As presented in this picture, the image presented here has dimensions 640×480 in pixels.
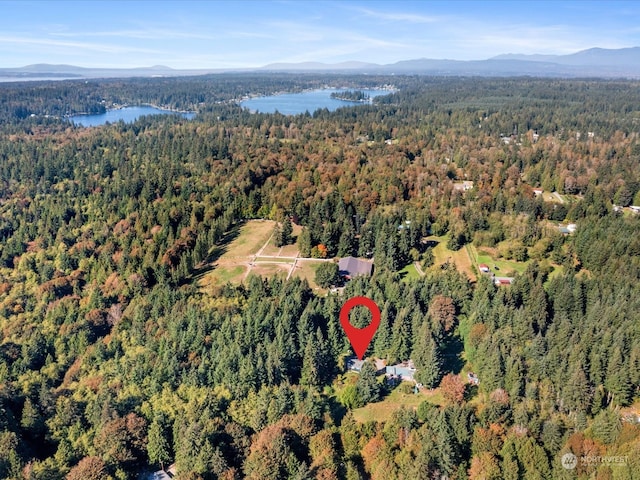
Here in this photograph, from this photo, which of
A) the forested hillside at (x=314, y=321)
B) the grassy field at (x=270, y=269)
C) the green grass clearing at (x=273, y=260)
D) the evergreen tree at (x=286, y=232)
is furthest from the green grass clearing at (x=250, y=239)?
the grassy field at (x=270, y=269)

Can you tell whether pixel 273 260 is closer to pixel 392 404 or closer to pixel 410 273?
pixel 410 273

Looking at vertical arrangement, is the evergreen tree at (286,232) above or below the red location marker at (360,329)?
above

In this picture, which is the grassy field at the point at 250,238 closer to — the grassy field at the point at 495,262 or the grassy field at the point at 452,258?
the grassy field at the point at 452,258

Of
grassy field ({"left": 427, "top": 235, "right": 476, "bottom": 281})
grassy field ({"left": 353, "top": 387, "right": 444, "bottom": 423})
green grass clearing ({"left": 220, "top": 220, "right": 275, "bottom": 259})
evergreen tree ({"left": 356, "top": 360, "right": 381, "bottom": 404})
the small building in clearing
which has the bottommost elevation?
grassy field ({"left": 353, "top": 387, "right": 444, "bottom": 423})

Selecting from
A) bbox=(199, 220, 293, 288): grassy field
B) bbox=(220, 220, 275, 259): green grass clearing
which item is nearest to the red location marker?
bbox=(199, 220, 293, 288): grassy field

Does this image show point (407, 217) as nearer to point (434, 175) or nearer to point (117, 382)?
point (434, 175)

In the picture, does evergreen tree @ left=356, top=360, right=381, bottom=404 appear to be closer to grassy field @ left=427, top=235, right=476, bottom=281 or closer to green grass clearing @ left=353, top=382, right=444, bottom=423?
green grass clearing @ left=353, top=382, right=444, bottom=423

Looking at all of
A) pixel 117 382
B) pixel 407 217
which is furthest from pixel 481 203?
pixel 117 382
